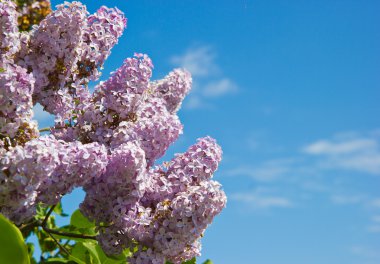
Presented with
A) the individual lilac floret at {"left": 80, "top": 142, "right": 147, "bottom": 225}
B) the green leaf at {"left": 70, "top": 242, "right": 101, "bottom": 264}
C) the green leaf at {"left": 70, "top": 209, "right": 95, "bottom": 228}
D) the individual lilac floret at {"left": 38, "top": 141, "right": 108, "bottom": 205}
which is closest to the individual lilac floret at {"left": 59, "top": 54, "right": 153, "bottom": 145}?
the individual lilac floret at {"left": 80, "top": 142, "right": 147, "bottom": 225}

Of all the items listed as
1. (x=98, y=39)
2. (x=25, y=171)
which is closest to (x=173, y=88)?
(x=98, y=39)

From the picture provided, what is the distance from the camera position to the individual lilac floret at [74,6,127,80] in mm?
4609

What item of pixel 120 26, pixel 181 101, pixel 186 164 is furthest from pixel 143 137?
pixel 181 101

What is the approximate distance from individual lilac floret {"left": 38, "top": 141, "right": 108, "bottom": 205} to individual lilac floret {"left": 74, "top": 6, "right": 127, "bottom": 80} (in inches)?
34.3

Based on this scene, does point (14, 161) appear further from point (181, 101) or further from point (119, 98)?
point (181, 101)

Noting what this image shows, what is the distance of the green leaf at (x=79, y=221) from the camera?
18.3 feet

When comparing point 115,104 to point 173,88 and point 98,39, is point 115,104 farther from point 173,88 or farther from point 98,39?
point 173,88

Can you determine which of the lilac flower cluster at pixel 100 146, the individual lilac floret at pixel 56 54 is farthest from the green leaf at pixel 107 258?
the individual lilac floret at pixel 56 54

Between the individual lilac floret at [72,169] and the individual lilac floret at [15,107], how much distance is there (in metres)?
0.29

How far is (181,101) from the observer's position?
5512 millimetres

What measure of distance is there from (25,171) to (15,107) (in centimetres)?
50

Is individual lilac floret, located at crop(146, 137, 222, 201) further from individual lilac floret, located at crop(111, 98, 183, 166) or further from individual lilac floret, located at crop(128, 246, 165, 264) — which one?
individual lilac floret, located at crop(128, 246, 165, 264)

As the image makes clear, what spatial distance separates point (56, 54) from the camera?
4.42 metres

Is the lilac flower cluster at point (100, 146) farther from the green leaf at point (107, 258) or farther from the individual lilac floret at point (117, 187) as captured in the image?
the green leaf at point (107, 258)
